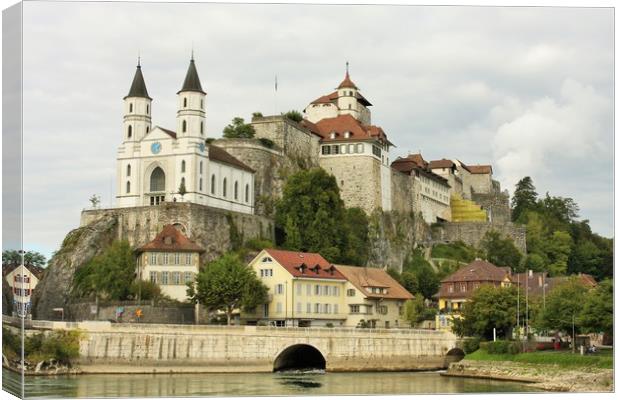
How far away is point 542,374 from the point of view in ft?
181

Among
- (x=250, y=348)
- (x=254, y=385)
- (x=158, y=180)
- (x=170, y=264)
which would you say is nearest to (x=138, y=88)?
(x=158, y=180)

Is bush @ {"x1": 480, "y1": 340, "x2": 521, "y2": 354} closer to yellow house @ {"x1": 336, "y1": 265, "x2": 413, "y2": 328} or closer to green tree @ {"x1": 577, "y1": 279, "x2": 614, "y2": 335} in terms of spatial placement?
green tree @ {"x1": 577, "y1": 279, "x2": 614, "y2": 335}

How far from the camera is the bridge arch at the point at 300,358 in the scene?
206 ft

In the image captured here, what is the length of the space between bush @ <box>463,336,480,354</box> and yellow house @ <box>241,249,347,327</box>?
10.5 metres

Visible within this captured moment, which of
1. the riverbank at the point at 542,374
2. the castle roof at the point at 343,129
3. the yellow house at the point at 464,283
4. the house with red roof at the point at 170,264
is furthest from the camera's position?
the castle roof at the point at 343,129

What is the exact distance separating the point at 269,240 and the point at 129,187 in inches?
426

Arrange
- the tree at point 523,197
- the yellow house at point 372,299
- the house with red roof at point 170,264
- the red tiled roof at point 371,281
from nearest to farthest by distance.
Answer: the house with red roof at point 170,264 < the yellow house at point 372,299 < the red tiled roof at point 371,281 < the tree at point 523,197

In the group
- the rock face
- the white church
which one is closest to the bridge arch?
the rock face

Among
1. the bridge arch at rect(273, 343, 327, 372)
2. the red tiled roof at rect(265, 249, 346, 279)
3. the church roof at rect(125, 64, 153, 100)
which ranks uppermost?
Result: the church roof at rect(125, 64, 153, 100)

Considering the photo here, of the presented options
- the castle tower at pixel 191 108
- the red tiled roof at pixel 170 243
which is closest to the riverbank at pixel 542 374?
the red tiled roof at pixel 170 243

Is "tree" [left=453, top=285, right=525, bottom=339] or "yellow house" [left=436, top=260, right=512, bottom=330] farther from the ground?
"yellow house" [left=436, top=260, right=512, bottom=330]

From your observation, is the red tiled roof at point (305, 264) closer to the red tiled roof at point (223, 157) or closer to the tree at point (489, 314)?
the tree at point (489, 314)

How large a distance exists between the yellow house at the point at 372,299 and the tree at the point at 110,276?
14.1 m

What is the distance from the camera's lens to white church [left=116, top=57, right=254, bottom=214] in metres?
79.8
